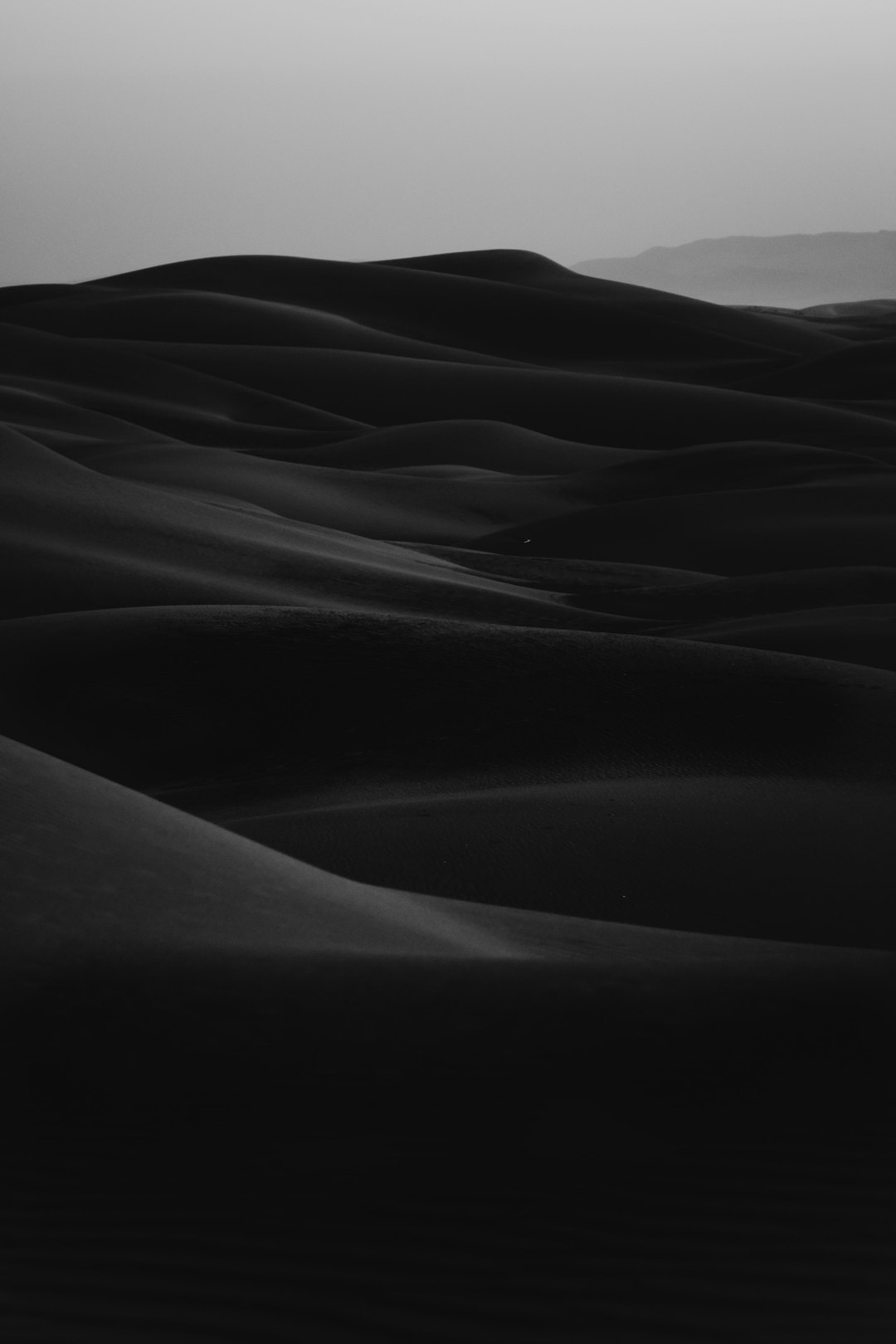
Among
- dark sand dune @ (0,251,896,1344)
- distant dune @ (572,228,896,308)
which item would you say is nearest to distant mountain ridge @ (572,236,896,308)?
distant dune @ (572,228,896,308)

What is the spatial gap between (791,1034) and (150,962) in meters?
0.47

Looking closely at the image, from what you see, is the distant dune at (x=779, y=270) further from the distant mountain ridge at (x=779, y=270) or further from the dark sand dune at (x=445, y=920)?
the dark sand dune at (x=445, y=920)

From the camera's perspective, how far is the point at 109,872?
56.2 inches

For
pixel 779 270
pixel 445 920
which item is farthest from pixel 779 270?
pixel 445 920

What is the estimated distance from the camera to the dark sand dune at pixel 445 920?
0.89 metres

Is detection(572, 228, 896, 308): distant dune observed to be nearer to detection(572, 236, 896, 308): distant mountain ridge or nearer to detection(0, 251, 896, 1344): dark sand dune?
detection(572, 236, 896, 308): distant mountain ridge

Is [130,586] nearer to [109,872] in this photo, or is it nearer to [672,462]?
[109,872]

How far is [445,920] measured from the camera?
5.57ft

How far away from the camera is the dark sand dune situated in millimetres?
888

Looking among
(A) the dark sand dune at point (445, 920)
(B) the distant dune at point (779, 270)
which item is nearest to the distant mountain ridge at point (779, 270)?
(B) the distant dune at point (779, 270)

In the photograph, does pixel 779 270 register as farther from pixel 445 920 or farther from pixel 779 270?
pixel 445 920

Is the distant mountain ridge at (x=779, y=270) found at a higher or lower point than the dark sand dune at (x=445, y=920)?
higher

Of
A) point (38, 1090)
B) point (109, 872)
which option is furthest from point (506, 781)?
point (38, 1090)

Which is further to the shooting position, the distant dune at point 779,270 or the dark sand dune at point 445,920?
the distant dune at point 779,270
